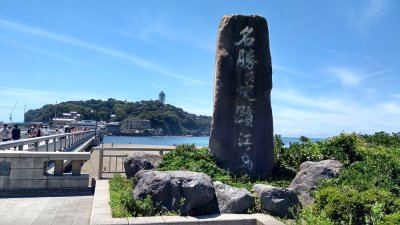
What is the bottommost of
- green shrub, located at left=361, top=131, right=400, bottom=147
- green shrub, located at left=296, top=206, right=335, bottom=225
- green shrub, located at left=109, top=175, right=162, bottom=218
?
green shrub, located at left=109, top=175, right=162, bottom=218

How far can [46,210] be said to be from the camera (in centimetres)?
815

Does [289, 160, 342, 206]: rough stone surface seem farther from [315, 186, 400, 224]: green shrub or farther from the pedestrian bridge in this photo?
the pedestrian bridge

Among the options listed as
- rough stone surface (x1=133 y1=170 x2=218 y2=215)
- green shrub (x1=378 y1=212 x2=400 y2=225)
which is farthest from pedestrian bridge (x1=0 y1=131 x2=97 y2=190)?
green shrub (x1=378 y1=212 x2=400 y2=225)

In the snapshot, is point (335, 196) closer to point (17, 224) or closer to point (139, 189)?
point (139, 189)

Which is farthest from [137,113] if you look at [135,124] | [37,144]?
[37,144]

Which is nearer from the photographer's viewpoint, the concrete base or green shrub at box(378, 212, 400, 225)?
green shrub at box(378, 212, 400, 225)

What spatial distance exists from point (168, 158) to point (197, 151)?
37.6 inches

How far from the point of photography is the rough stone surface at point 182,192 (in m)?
7.10

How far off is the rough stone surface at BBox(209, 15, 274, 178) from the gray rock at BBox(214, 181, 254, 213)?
286 cm

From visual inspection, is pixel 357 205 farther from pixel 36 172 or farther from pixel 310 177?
→ pixel 36 172

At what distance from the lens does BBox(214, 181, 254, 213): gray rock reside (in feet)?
24.2

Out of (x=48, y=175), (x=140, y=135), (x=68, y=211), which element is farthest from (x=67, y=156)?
(x=140, y=135)

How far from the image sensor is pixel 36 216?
25.1 ft

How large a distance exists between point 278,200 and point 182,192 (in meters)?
1.89
